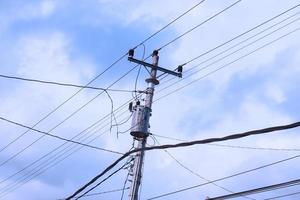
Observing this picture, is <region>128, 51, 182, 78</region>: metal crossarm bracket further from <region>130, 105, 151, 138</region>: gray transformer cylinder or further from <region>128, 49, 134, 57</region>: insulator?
<region>130, 105, 151, 138</region>: gray transformer cylinder

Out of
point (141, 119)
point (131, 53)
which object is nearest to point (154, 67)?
point (131, 53)

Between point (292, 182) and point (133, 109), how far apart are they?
22.2 ft

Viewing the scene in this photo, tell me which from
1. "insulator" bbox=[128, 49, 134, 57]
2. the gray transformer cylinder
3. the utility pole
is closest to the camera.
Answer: the utility pole

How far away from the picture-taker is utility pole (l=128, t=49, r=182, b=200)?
15.5 meters

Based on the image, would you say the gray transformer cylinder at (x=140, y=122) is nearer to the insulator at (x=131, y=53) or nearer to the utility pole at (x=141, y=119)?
the utility pole at (x=141, y=119)

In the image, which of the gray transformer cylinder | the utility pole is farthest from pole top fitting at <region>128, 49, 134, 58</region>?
the gray transformer cylinder

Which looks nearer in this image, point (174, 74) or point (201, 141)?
point (201, 141)

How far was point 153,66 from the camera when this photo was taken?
58.5ft

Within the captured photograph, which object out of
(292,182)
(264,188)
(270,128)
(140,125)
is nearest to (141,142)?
(140,125)

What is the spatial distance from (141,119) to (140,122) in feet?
0.33

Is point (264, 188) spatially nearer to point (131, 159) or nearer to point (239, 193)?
point (239, 193)

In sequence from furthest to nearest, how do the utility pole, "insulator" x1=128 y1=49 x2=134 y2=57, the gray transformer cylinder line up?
"insulator" x1=128 y1=49 x2=134 y2=57
the gray transformer cylinder
the utility pole

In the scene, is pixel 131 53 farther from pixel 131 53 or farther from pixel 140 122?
pixel 140 122

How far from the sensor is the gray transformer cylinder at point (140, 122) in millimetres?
16219
